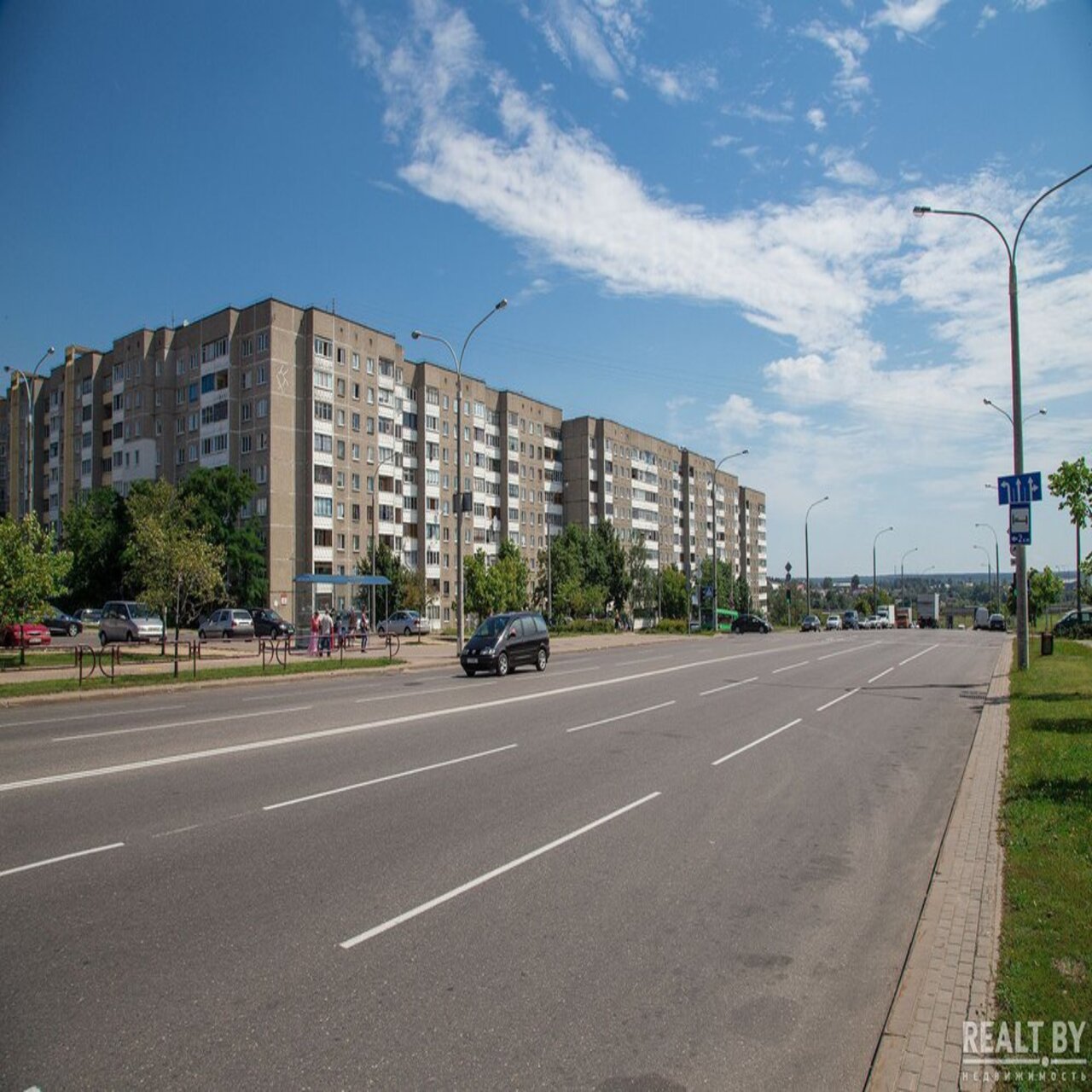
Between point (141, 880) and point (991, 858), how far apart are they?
6483 millimetres

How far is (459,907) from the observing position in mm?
5738

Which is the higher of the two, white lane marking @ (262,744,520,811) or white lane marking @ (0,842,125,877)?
white lane marking @ (0,842,125,877)

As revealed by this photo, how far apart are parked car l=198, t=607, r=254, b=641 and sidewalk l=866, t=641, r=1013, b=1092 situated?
153ft

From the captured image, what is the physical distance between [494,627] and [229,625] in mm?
28278

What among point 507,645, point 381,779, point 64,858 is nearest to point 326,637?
point 507,645

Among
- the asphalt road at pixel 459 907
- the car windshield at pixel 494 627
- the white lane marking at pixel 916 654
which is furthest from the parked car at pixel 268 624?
the asphalt road at pixel 459 907

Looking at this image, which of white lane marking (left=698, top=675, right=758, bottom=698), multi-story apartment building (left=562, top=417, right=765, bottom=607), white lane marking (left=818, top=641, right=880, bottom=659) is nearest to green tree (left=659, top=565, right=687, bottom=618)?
multi-story apartment building (left=562, top=417, right=765, bottom=607)

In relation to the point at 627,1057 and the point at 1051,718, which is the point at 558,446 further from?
the point at 627,1057

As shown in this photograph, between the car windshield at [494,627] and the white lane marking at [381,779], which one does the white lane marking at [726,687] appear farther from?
the white lane marking at [381,779]

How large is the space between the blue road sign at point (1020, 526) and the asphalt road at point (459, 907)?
10.9 metres

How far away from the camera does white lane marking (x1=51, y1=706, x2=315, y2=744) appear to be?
13281 millimetres

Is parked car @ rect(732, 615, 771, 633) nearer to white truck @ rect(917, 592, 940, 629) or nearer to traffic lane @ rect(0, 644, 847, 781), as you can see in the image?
white truck @ rect(917, 592, 940, 629)

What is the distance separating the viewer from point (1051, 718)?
13.7 m

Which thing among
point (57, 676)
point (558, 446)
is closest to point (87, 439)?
point (558, 446)
